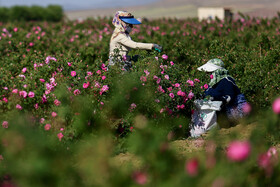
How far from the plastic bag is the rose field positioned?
11cm

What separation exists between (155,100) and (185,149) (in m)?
0.89

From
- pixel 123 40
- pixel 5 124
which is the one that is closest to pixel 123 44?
pixel 123 40

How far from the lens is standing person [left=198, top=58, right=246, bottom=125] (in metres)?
6.11

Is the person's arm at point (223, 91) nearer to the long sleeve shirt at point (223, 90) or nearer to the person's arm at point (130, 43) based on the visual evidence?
the long sleeve shirt at point (223, 90)

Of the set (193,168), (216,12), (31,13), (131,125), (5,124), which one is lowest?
(31,13)

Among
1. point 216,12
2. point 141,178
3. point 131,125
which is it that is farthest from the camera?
point 216,12

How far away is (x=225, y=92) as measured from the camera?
612 centimetres

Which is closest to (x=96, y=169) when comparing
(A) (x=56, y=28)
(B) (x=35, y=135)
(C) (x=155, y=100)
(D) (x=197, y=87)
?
(B) (x=35, y=135)

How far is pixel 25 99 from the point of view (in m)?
5.75

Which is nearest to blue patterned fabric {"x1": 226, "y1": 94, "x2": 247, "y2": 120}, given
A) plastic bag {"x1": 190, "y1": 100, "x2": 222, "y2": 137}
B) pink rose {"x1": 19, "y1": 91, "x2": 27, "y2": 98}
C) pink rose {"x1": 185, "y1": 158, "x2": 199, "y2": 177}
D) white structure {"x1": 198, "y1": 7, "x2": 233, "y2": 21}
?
plastic bag {"x1": 190, "y1": 100, "x2": 222, "y2": 137}

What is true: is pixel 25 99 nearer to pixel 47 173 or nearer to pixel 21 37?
pixel 47 173

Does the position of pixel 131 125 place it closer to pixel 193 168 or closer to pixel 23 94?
pixel 23 94

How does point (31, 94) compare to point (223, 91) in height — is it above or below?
above

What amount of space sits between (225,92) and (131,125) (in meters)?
1.52
